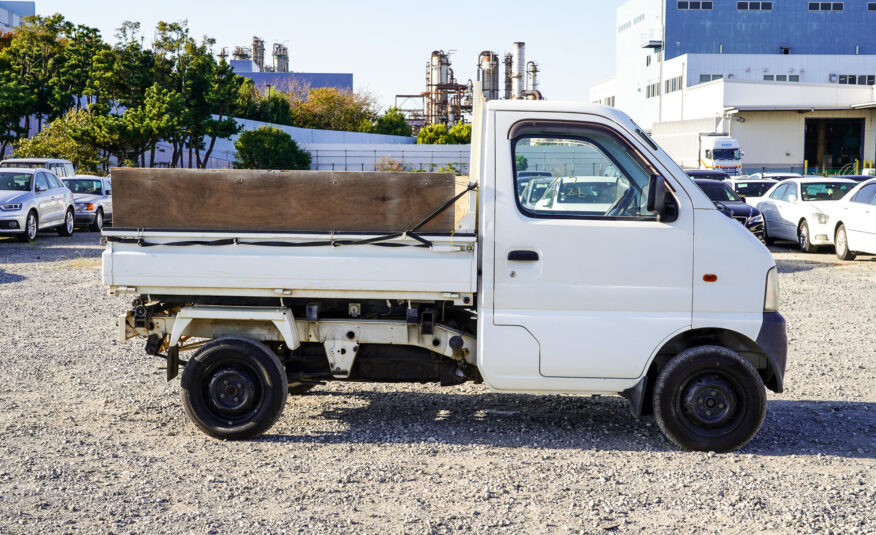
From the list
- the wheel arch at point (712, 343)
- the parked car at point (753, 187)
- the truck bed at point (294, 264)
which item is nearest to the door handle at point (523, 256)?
the truck bed at point (294, 264)

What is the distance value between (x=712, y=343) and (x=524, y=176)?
1.71 metres

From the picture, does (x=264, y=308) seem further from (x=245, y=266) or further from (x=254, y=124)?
(x=254, y=124)

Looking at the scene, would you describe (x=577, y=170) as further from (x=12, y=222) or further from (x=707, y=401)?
(x=12, y=222)

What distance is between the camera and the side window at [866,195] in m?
18.2

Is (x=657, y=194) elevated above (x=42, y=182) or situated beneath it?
situated beneath

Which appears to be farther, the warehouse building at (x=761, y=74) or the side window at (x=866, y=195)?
the warehouse building at (x=761, y=74)

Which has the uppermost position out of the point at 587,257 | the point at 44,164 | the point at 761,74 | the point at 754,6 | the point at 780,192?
the point at 754,6

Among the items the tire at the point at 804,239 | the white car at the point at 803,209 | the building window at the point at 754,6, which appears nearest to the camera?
the white car at the point at 803,209

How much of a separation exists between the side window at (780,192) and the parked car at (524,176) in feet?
60.0

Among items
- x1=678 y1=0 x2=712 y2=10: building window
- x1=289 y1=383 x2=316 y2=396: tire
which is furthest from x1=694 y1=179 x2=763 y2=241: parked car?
x1=678 y1=0 x2=712 y2=10: building window

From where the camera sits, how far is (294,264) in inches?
239

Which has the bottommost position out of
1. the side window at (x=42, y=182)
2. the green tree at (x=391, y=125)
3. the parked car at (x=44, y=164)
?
the side window at (x=42, y=182)

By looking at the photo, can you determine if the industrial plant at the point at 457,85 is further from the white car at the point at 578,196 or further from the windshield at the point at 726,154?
the white car at the point at 578,196

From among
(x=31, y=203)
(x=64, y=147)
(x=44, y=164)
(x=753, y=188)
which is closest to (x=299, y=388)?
(x=31, y=203)
